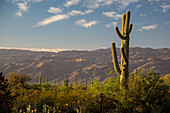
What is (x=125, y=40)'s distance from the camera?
34.5ft

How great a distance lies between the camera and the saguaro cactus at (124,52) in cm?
981

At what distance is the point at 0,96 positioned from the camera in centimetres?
764

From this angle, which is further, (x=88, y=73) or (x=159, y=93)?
(x=88, y=73)

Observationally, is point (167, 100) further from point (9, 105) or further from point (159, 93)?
point (9, 105)

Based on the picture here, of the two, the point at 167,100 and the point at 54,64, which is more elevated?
the point at 167,100

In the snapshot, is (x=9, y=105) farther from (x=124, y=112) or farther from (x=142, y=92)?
(x=142, y=92)

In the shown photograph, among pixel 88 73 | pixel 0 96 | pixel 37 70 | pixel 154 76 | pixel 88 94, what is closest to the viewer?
pixel 0 96

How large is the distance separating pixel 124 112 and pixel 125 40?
13.7ft

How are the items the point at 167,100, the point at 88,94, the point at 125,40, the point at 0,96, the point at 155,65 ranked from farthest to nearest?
the point at 155,65, the point at 125,40, the point at 88,94, the point at 167,100, the point at 0,96

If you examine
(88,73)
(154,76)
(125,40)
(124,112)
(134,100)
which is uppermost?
(125,40)

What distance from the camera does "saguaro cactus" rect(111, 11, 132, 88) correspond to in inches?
386

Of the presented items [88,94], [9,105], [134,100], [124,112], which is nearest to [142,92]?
[134,100]

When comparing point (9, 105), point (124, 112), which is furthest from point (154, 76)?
point (9, 105)

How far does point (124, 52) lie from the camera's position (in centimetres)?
1018
